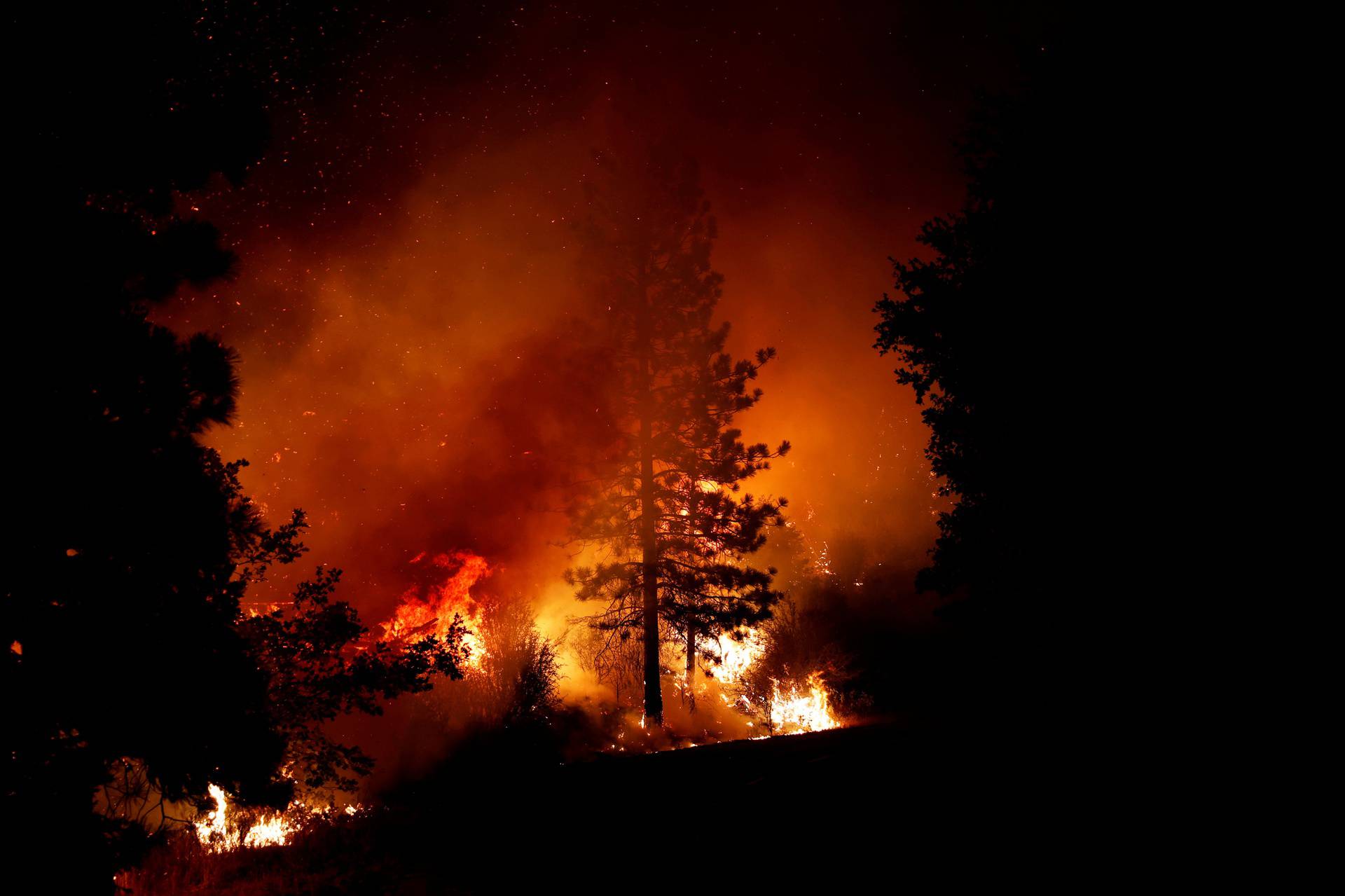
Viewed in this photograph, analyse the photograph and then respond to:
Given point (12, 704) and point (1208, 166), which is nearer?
point (12, 704)

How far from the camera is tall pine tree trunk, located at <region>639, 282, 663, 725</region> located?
1888 centimetres

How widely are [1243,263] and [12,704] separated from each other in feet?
38.3

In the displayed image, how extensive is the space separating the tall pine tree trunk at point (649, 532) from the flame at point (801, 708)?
29.9 ft

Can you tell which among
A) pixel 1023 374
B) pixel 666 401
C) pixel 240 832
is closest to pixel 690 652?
pixel 666 401

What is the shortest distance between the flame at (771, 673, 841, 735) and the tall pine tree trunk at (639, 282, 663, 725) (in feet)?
29.9

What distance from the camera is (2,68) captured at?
14.3ft

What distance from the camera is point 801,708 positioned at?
27.6m

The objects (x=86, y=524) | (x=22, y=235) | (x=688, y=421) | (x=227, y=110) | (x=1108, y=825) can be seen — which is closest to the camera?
(x=22, y=235)

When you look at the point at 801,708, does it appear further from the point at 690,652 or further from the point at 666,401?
the point at 666,401

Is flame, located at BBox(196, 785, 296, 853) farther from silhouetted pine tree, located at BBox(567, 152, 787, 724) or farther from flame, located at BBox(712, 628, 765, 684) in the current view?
flame, located at BBox(712, 628, 765, 684)

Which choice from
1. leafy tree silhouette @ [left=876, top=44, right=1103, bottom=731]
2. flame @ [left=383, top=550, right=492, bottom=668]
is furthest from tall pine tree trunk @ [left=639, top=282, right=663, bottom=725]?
flame @ [left=383, top=550, right=492, bottom=668]

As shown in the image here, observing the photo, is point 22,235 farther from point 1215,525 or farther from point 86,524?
point 1215,525

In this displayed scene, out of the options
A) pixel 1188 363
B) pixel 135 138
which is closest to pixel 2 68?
pixel 135 138

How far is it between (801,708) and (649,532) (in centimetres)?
1320
